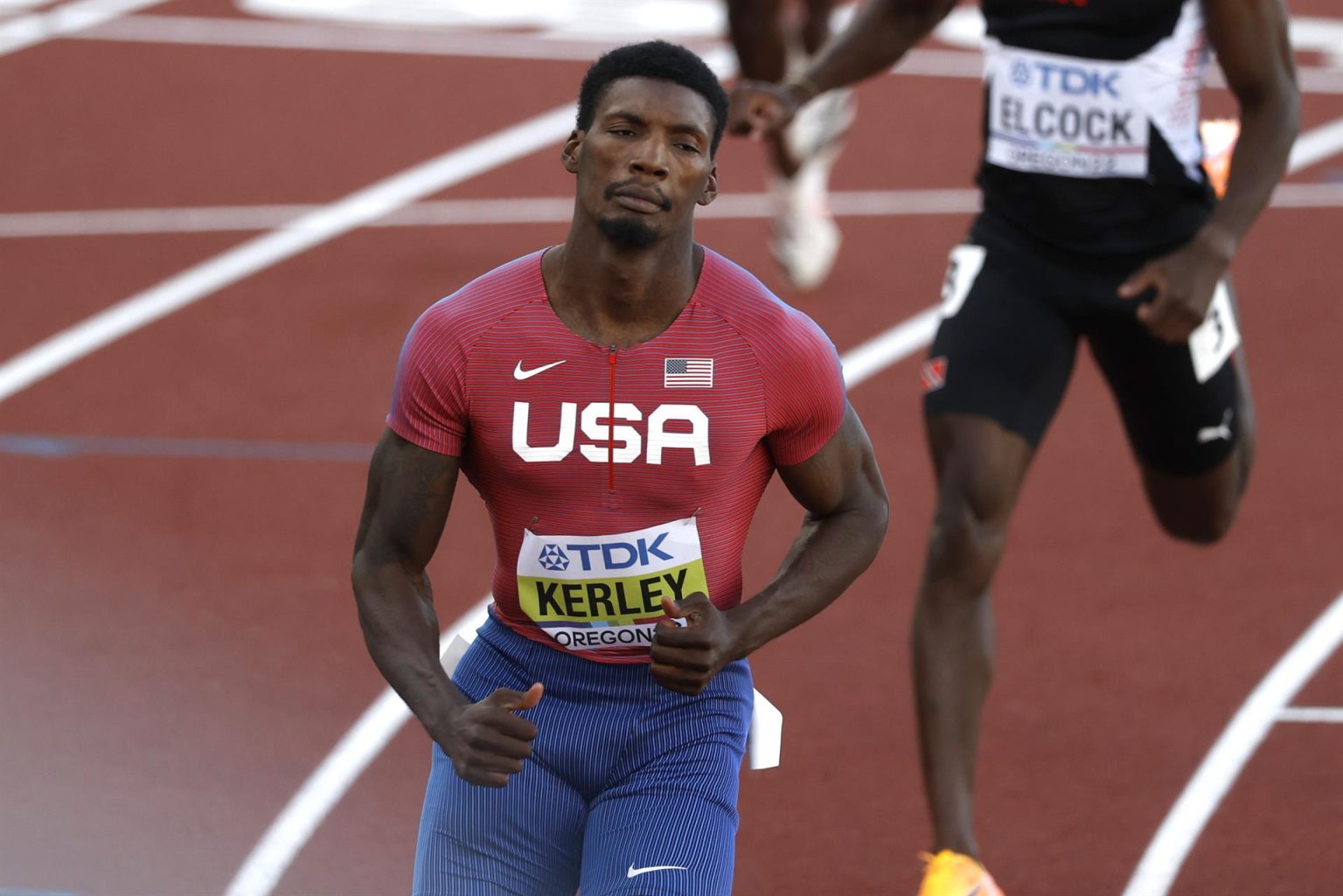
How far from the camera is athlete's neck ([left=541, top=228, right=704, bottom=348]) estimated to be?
3182 millimetres

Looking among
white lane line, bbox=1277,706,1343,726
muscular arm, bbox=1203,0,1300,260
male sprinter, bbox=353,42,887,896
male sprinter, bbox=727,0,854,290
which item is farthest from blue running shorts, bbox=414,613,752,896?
male sprinter, bbox=727,0,854,290

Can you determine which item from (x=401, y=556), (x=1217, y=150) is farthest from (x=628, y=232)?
(x=1217, y=150)

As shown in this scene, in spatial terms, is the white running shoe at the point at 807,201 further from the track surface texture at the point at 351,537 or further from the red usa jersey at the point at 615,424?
the red usa jersey at the point at 615,424

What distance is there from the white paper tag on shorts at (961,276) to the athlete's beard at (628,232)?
1.72 metres

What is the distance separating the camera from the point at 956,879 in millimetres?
4141

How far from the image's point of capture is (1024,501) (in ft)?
23.3

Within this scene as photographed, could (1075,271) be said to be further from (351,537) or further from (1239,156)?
(351,537)

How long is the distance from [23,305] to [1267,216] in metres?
5.84

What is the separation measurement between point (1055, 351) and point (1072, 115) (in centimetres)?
55

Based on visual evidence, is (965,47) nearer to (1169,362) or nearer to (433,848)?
(1169,362)

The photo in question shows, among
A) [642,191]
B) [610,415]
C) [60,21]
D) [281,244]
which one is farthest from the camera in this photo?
[60,21]

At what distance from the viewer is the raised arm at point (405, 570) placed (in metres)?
3.18

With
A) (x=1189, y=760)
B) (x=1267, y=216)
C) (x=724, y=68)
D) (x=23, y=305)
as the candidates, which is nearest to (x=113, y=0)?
(x=724, y=68)

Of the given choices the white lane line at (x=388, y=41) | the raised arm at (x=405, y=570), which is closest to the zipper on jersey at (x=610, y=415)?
the raised arm at (x=405, y=570)
